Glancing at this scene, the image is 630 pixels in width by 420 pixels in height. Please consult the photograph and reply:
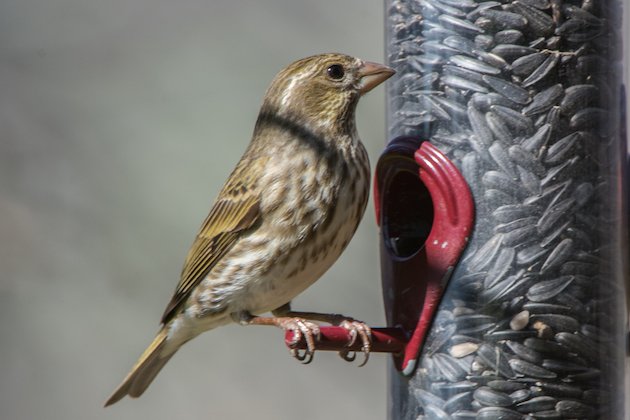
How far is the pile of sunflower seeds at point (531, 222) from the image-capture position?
561cm

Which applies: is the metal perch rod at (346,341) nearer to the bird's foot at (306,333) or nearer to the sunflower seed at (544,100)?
the bird's foot at (306,333)

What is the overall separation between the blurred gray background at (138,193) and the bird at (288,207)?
178 inches

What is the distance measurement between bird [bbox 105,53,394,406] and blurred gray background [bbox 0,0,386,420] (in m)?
4.53

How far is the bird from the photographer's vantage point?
624 centimetres

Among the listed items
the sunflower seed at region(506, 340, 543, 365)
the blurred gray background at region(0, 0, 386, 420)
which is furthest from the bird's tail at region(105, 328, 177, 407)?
the blurred gray background at region(0, 0, 386, 420)

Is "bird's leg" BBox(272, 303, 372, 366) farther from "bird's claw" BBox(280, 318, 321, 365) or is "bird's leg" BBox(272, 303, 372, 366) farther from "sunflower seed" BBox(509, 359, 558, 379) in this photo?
"sunflower seed" BBox(509, 359, 558, 379)

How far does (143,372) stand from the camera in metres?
7.41

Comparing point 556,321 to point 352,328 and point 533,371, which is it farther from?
point 352,328

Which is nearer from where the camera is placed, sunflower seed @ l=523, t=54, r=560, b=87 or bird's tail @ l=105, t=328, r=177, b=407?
sunflower seed @ l=523, t=54, r=560, b=87

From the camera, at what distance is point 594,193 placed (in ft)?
18.8

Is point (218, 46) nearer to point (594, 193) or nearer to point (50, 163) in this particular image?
point (50, 163)

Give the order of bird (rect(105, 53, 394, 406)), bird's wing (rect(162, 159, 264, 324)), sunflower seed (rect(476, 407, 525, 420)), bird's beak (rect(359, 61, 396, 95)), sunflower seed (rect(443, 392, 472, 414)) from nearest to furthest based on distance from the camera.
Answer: sunflower seed (rect(476, 407, 525, 420)), sunflower seed (rect(443, 392, 472, 414)), bird's beak (rect(359, 61, 396, 95)), bird (rect(105, 53, 394, 406)), bird's wing (rect(162, 159, 264, 324))

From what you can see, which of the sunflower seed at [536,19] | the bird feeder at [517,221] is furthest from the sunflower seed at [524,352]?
the sunflower seed at [536,19]

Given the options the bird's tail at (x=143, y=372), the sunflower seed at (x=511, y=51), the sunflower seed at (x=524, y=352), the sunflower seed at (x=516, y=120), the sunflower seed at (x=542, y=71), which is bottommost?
the bird's tail at (x=143, y=372)
